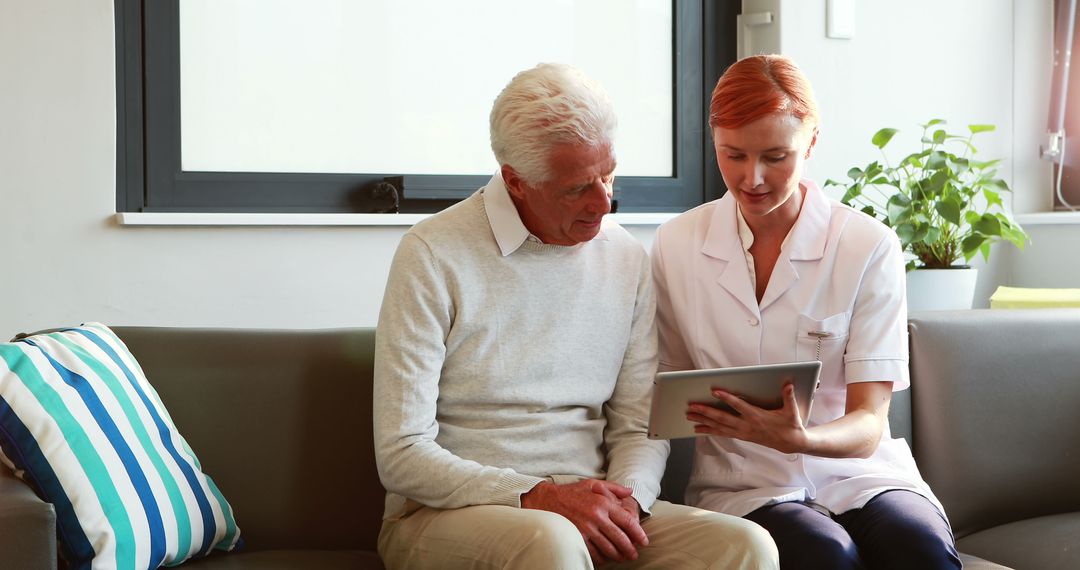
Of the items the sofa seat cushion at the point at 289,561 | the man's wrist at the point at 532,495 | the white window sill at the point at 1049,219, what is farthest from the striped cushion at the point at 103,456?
the white window sill at the point at 1049,219

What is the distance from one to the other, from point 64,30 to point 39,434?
3.93 feet

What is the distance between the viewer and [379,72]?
285cm

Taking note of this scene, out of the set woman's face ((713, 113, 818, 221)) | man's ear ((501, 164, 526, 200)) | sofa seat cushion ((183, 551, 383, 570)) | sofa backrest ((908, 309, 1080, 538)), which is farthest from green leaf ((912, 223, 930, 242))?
sofa seat cushion ((183, 551, 383, 570))

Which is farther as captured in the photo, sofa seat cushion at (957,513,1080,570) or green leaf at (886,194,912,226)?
green leaf at (886,194,912,226)

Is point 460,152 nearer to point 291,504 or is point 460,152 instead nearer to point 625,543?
point 291,504

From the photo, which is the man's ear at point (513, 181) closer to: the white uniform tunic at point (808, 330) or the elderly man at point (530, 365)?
the elderly man at point (530, 365)

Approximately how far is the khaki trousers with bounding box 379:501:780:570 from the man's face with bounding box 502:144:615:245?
47 cm

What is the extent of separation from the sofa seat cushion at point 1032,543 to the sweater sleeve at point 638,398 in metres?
0.67

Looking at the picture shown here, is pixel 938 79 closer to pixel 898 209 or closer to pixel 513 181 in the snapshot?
pixel 898 209

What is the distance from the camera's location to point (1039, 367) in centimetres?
230

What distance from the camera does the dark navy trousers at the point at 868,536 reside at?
5.59 feet

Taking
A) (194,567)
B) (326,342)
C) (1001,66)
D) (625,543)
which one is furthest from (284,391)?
(1001,66)

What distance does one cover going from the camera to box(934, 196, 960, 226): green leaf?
114 inches

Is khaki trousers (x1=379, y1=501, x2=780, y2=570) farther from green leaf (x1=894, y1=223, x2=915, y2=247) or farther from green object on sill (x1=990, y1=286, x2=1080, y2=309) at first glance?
green leaf (x1=894, y1=223, x2=915, y2=247)
